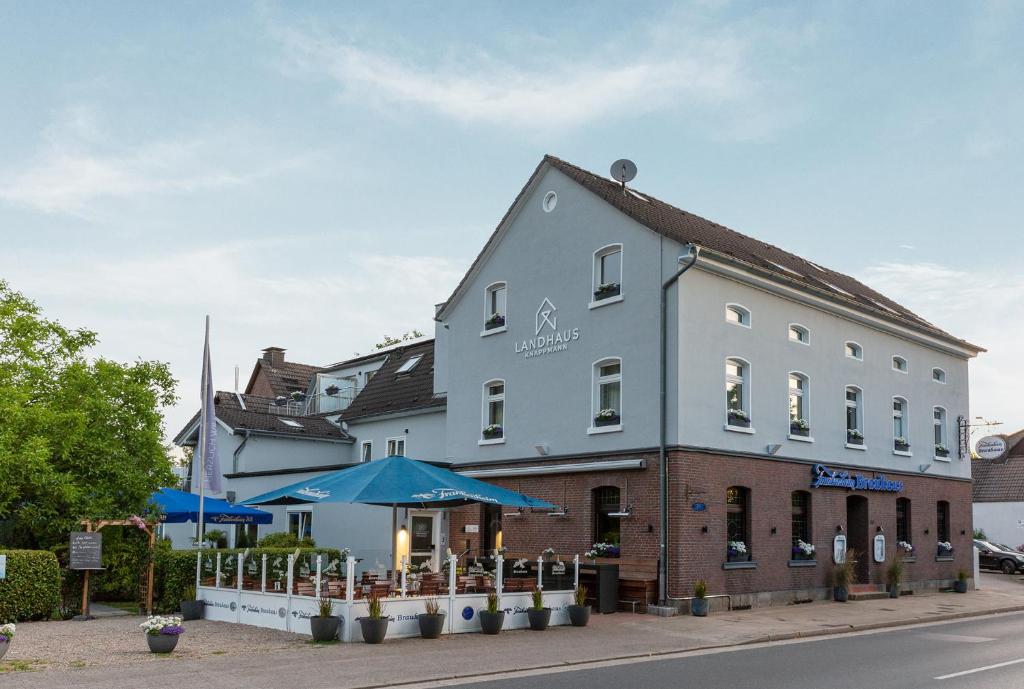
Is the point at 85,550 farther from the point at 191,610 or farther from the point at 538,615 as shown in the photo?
the point at 538,615

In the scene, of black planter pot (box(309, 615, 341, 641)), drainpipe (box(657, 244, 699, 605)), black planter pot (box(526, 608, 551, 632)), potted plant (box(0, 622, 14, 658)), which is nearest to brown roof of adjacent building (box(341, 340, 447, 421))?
drainpipe (box(657, 244, 699, 605))

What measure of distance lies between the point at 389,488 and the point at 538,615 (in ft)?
11.5

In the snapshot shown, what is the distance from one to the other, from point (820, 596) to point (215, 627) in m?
14.5

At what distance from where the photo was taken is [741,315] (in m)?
23.8

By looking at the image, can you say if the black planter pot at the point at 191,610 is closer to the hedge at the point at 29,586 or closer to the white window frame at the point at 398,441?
the hedge at the point at 29,586

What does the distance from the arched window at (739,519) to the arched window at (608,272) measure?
5.21 metres

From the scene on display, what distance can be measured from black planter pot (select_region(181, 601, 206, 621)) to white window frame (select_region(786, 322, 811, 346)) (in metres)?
14.8

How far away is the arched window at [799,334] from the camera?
25.2 meters

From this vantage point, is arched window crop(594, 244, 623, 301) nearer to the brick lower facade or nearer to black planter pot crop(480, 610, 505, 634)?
the brick lower facade

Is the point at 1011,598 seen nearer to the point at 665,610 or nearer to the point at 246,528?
the point at 665,610

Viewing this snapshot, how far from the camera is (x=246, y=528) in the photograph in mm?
32000

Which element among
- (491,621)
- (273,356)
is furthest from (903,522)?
(273,356)

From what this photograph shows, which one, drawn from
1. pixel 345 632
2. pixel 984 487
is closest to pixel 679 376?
pixel 345 632

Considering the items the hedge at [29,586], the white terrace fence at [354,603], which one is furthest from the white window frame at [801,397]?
the hedge at [29,586]
